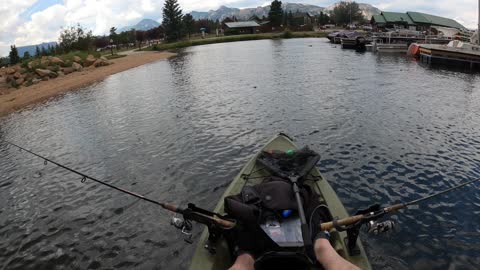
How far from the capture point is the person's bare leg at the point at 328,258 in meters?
4.80

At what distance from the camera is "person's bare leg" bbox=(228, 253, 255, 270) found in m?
5.01

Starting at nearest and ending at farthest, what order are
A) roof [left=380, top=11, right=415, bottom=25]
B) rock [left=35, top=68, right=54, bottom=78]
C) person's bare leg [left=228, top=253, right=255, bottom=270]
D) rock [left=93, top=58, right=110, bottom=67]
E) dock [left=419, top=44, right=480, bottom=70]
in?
person's bare leg [left=228, top=253, right=255, bottom=270], dock [left=419, top=44, right=480, bottom=70], rock [left=35, top=68, right=54, bottom=78], rock [left=93, top=58, right=110, bottom=67], roof [left=380, top=11, right=415, bottom=25]

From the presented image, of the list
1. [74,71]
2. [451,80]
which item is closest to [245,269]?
[451,80]

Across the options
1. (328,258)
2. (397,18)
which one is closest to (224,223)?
(328,258)

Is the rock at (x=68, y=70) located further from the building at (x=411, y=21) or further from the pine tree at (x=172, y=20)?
the building at (x=411, y=21)

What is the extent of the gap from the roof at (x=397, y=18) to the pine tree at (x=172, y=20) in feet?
219

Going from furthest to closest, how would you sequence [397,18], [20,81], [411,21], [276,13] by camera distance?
[276,13] < [397,18] < [411,21] < [20,81]

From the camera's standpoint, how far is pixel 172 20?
365ft

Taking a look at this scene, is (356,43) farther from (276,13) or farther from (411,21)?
(276,13)

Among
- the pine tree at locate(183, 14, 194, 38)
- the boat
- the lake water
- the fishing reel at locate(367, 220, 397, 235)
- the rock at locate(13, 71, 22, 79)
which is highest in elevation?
the pine tree at locate(183, 14, 194, 38)

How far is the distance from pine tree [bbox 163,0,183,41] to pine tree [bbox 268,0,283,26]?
131 ft

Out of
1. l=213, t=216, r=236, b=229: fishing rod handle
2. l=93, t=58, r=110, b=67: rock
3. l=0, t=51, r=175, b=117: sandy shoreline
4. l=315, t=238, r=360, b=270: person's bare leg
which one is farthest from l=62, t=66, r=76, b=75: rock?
l=315, t=238, r=360, b=270: person's bare leg

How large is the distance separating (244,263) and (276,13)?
140 metres

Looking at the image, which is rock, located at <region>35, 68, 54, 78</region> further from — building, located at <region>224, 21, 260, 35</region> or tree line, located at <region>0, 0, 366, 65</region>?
building, located at <region>224, 21, 260, 35</region>
